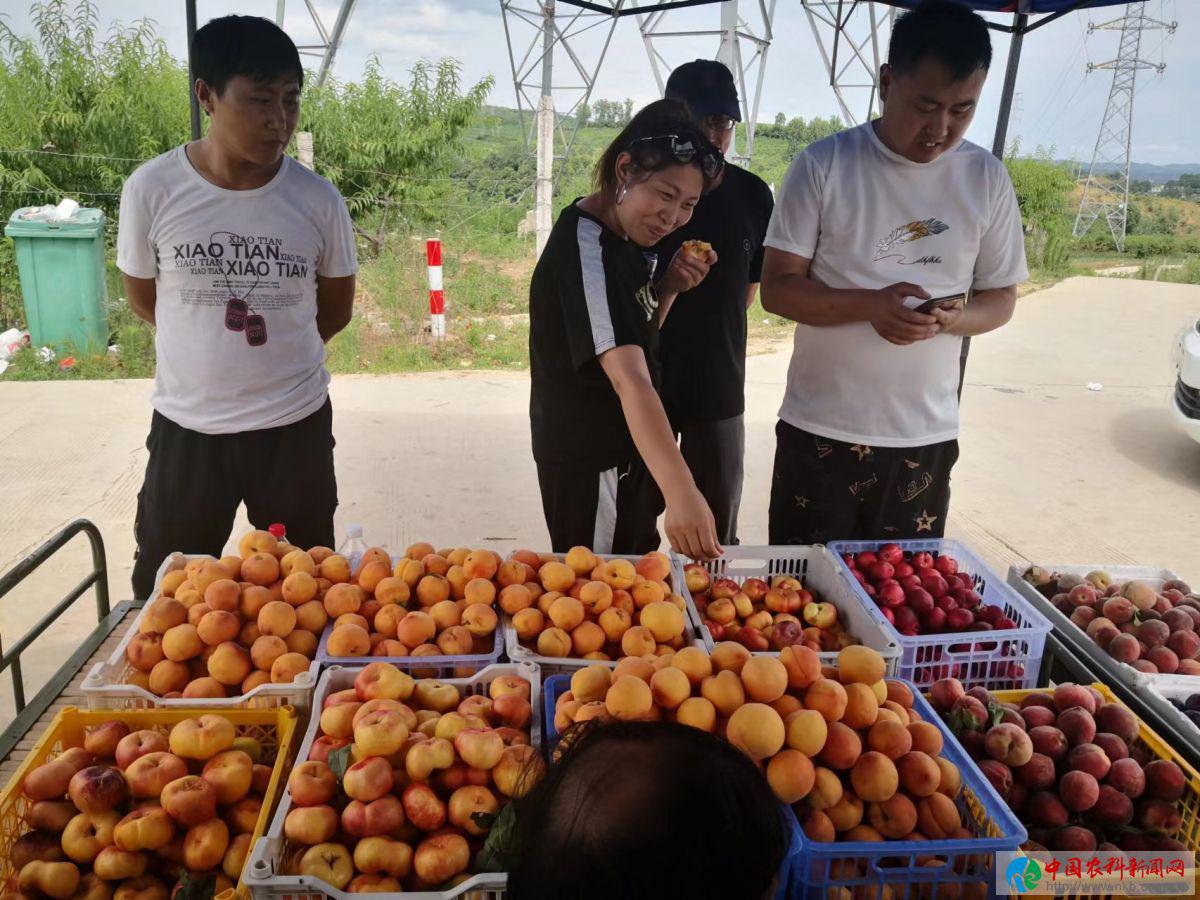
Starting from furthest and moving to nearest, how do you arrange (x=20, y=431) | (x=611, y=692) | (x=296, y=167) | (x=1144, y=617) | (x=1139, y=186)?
(x=1139, y=186) < (x=20, y=431) < (x=296, y=167) < (x=1144, y=617) < (x=611, y=692)

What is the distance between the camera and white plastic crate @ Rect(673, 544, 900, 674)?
2.12 metres

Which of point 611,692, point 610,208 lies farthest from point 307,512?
point 611,692

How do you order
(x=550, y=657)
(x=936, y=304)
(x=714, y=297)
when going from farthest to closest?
(x=714, y=297) < (x=936, y=304) < (x=550, y=657)

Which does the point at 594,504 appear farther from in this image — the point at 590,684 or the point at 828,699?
the point at 828,699

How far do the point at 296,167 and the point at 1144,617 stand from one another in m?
2.70

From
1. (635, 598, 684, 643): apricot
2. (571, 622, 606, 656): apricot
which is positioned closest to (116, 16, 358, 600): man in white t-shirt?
(571, 622, 606, 656): apricot

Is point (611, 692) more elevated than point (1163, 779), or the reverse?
point (611, 692)

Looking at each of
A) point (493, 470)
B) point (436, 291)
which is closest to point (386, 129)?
point (436, 291)

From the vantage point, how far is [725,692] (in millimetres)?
1493

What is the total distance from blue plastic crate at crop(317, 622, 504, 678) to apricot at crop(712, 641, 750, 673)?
0.51m

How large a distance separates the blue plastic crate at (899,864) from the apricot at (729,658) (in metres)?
0.31

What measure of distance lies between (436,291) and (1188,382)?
6599 millimetres

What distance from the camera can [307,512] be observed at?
2625mm

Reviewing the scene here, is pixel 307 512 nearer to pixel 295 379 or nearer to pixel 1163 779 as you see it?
pixel 295 379
